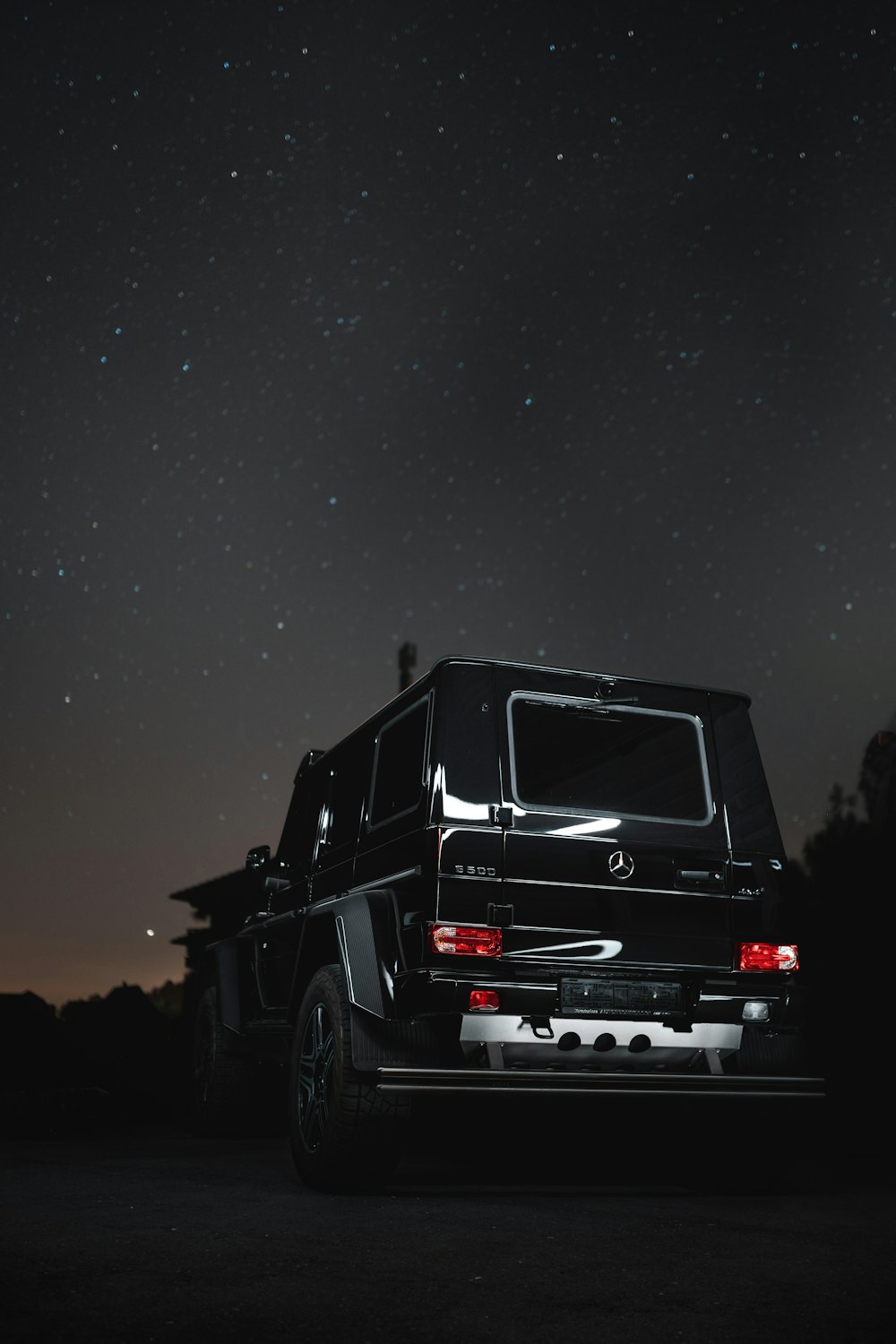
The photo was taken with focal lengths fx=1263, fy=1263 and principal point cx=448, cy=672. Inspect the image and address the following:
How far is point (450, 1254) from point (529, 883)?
165cm

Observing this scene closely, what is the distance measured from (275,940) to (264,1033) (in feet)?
1.86

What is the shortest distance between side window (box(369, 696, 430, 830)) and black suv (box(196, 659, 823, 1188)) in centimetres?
2

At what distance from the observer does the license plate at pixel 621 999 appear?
532 centimetres

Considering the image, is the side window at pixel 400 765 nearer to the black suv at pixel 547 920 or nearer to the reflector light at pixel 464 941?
the black suv at pixel 547 920

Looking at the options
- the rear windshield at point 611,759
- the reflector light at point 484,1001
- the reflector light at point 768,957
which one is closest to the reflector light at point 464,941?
the reflector light at point 484,1001

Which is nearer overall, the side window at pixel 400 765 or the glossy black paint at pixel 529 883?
the glossy black paint at pixel 529 883

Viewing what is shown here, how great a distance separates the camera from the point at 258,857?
8625 mm

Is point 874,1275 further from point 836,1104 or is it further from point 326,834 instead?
point 836,1104

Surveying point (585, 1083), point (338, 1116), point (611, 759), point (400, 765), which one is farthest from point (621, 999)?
point (400, 765)

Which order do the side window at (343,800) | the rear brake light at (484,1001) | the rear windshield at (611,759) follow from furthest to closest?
the side window at (343,800), the rear windshield at (611,759), the rear brake light at (484,1001)

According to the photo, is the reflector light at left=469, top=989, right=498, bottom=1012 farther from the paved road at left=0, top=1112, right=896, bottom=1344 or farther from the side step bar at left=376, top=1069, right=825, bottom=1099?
the paved road at left=0, top=1112, right=896, bottom=1344

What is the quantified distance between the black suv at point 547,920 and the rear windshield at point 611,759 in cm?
1

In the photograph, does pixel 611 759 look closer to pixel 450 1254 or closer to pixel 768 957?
pixel 768 957

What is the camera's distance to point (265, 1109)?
9.06 metres
